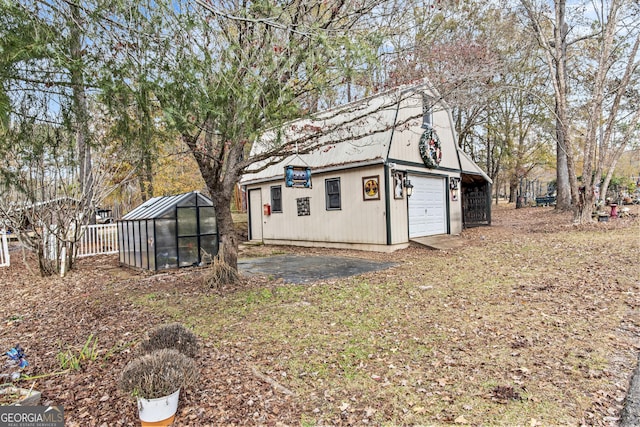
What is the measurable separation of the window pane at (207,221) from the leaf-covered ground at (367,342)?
163cm

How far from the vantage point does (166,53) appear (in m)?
3.13

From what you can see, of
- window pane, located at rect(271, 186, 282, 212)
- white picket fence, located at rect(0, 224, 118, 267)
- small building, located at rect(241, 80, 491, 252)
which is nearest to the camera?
small building, located at rect(241, 80, 491, 252)

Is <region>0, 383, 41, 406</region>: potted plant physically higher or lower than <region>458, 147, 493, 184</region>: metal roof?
lower

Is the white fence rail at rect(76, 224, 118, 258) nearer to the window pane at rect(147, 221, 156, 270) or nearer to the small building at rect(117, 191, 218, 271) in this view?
the small building at rect(117, 191, 218, 271)

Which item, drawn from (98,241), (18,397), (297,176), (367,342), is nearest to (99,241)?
(98,241)

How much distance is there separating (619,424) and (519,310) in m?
2.22

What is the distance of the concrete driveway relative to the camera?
23.1ft

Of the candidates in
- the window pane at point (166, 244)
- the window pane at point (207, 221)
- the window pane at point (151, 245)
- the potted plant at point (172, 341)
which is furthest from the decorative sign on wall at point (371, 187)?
the potted plant at point (172, 341)

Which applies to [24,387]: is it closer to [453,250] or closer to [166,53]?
[166,53]

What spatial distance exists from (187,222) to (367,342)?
5972 mm

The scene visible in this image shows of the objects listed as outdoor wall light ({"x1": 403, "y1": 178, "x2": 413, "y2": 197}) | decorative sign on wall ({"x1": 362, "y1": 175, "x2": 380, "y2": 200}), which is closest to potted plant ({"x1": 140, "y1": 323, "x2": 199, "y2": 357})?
decorative sign on wall ({"x1": 362, "y1": 175, "x2": 380, "y2": 200})

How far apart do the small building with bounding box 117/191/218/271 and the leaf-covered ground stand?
0.96m

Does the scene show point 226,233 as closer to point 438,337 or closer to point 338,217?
point 438,337

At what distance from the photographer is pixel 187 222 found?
8.22 m
